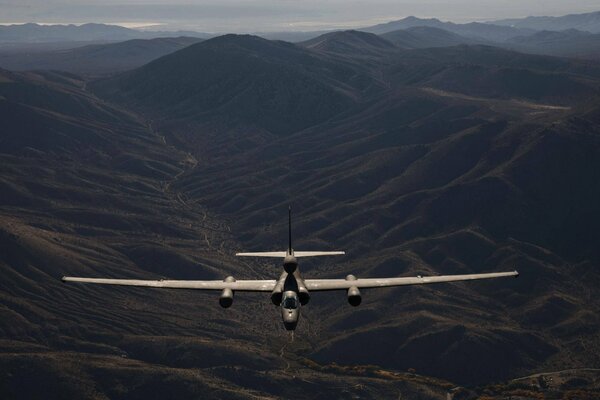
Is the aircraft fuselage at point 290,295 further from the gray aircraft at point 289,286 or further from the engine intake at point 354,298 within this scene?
the engine intake at point 354,298

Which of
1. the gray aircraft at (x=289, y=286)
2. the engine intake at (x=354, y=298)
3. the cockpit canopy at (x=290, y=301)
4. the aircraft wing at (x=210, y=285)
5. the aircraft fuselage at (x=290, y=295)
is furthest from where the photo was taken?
the aircraft wing at (x=210, y=285)

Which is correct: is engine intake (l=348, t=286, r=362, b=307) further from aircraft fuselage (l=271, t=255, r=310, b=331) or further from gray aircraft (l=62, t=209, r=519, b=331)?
aircraft fuselage (l=271, t=255, r=310, b=331)

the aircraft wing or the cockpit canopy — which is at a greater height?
the cockpit canopy

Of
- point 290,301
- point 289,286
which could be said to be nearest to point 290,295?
point 290,301

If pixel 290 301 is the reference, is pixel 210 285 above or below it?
below

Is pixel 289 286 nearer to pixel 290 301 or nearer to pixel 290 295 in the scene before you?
pixel 290 295

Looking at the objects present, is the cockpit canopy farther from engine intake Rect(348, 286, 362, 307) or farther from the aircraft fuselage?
engine intake Rect(348, 286, 362, 307)

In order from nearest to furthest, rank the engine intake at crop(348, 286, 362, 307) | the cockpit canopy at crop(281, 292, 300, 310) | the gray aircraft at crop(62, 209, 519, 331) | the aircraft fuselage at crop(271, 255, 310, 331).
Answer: the aircraft fuselage at crop(271, 255, 310, 331) < the cockpit canopy at crop(281, 292, 300, 310) < the gray aircraft at crop(62, 209, 519, 331) < the engine intake at crop(348, 286, 362, 307)

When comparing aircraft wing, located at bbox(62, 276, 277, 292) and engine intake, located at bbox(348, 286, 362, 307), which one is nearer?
engine intake, located at bbox(348, 286, 362, 307)

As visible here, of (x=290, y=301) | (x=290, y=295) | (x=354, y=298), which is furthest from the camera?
(x=354, y=298)

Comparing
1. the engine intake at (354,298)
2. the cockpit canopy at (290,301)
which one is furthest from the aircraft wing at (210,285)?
the engine intake at (354,298)

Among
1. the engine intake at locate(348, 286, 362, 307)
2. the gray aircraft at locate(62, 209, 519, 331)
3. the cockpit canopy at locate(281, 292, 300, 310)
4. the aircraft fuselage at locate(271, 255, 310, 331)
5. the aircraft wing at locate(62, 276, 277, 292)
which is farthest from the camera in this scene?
the aircraft wing at locate(62, 276, 277, 292)

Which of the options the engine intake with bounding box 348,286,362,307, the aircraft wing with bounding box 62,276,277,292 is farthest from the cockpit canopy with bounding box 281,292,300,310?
the engine intake with bounding box 348,286,362,307
